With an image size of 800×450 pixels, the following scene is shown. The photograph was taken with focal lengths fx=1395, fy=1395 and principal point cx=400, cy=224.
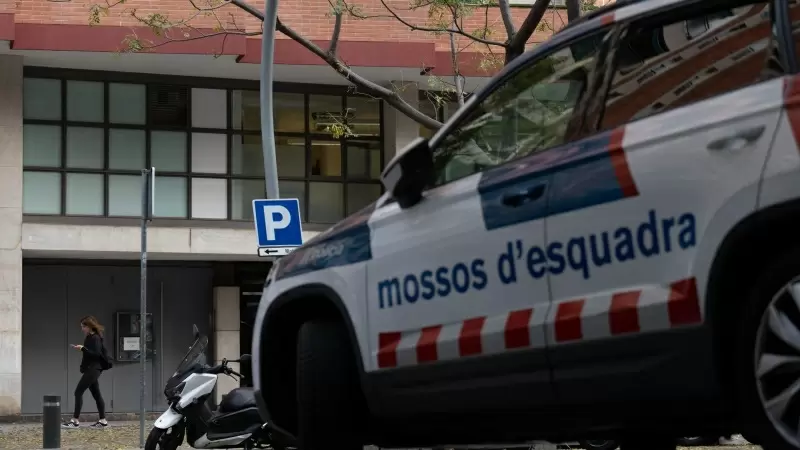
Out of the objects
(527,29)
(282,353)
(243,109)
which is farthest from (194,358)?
(243,109)

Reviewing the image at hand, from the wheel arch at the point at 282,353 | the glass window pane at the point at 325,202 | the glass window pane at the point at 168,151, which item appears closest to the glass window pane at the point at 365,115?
the glass window pane at the point at 325,202

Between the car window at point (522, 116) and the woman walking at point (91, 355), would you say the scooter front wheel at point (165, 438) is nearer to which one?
the car window at point (522, 116)

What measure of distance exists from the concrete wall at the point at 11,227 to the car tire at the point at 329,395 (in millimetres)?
19931

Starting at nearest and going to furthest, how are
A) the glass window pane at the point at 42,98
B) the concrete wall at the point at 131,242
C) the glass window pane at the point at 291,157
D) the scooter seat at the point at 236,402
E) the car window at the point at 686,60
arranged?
the car window at the point at 686,60 < the scooter seat at the point at 236,402 < the concrete wall at the point at 131,242 < the glass window pane at the point at 42,98 < the glass window pane at the point at 291,157

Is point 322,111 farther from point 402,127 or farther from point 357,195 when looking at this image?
point 357,195

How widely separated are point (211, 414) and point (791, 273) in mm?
9418

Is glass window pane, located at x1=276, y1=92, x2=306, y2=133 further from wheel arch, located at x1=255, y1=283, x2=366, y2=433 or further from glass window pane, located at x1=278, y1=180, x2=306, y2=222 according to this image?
wheel arch, located at x1=255, y1=283, x2=366, y2=433

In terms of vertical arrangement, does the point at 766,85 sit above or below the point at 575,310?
above

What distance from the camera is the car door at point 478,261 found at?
204 inches

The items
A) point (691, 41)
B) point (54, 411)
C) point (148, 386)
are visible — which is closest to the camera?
point (691, 41)

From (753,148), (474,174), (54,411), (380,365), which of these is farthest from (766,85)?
(54,411)

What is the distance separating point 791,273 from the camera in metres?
4.25

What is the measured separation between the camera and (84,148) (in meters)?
26.3

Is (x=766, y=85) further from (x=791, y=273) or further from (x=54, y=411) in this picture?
(x=54, y=411)
